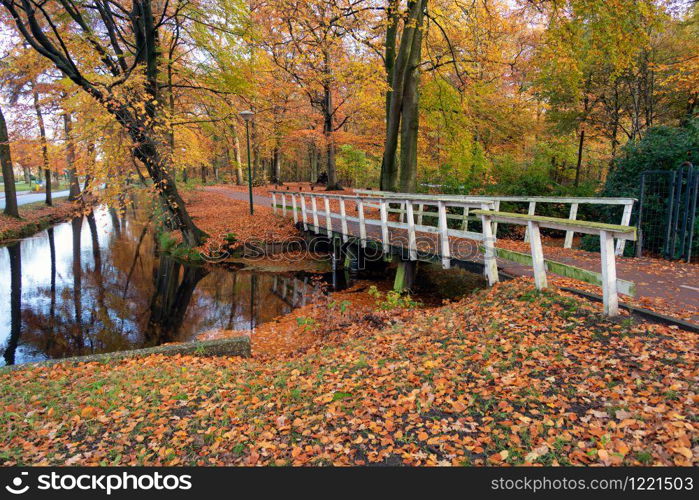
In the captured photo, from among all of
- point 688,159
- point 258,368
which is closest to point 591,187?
point 688,159

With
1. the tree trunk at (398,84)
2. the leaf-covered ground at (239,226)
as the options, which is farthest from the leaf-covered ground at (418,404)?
the leaf-covered ground at (239,226)

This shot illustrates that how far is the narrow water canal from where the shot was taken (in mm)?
8445

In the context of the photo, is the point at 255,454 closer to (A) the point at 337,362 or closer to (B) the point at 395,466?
(B) the point at 395,466

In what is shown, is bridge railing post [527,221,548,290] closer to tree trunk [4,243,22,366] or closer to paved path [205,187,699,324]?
paved path [205,187,699,324]

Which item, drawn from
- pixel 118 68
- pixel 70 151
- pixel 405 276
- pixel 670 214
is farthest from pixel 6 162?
pixel 670 214

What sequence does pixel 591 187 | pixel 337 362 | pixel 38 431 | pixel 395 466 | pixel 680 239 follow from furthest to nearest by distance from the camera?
pixel 591 187, pixel 680 239, pixel 337 362, pixel 38 431, pixel 395 466

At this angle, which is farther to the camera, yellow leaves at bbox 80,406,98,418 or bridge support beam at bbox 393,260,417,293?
bridge support beam at bbox 393,260,417,293

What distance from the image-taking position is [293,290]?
11.6 meters

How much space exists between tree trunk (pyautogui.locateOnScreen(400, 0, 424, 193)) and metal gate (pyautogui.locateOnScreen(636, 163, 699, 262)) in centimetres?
588

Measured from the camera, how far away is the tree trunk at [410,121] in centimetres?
1205

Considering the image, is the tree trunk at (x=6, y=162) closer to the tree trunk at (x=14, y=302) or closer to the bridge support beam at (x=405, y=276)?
the tree trunk at (x=14, y=302)

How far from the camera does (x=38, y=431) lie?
375 centimetres

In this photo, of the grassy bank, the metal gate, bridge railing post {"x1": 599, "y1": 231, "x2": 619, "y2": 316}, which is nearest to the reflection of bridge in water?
bridge railing post {"x1": 599, "y1": 231, "x2": 619, "y2": 316}
